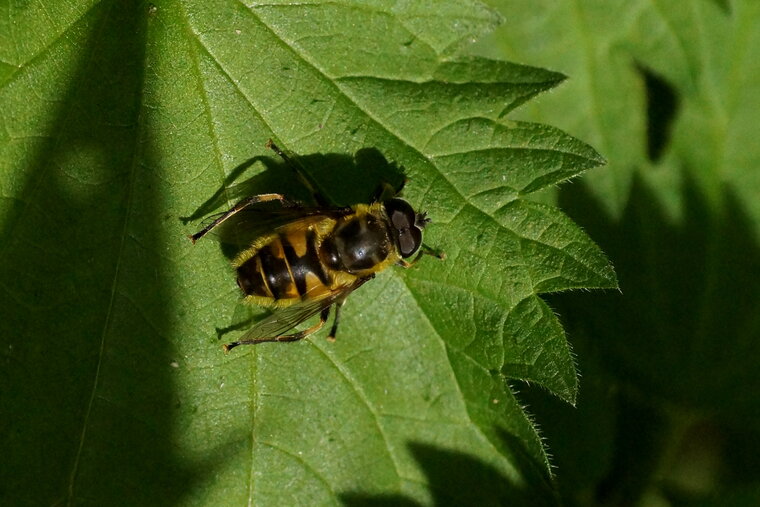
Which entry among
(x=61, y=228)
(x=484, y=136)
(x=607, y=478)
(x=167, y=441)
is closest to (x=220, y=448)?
(x=167, y=441)

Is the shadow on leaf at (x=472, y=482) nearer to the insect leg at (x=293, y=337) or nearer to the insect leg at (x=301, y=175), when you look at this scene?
the insect leg at (x=293, y=337)

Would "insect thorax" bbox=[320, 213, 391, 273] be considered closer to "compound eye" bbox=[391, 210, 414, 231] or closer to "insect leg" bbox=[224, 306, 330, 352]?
"compound eye" bbox=[391, 210, 414, 231]

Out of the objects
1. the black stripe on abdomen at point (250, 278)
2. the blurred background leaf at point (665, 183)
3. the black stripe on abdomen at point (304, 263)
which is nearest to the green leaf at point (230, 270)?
the black stripe on abdomen at point (250, 278)

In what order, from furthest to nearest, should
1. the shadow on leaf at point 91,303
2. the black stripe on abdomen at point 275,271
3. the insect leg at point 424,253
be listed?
the insect leg at point 424,253 → the black stripe on abdomen at point 275,271 → the shadow on leaf at point 91,303

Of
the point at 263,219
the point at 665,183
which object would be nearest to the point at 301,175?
the point at 263,219

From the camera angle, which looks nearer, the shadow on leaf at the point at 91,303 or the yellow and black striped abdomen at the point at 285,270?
the shadow on leaf at the point at 91,303

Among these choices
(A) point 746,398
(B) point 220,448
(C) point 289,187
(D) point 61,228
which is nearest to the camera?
(D) point 61,228

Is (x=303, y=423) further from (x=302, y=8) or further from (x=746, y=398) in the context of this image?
(x=746, y=398)

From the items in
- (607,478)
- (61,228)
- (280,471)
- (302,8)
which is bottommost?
(607,478)
